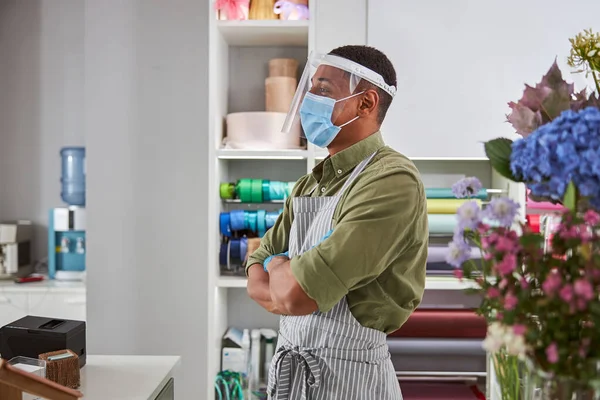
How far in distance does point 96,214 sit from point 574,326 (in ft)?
8.35

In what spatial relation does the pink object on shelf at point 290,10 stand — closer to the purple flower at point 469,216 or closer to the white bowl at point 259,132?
the white bowl at point 259,132

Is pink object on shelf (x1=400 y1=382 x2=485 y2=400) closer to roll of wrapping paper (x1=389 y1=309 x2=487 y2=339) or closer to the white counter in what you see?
roll of wrapping paper (x1=389 y1=309 x2=487 y2=339)

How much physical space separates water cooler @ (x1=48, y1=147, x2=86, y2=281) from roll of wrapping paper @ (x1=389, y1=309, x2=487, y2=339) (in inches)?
78.1

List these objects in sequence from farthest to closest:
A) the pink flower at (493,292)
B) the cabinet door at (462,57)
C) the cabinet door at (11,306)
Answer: the cabinet door at (11,306) → the cabinet door at (462,57) → the pink flower at (493,292)

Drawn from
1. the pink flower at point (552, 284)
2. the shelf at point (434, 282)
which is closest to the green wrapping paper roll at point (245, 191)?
the shelf at point (434, 282)

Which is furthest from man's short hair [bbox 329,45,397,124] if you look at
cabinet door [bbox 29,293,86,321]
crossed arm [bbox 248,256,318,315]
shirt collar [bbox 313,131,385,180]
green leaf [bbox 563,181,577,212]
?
cabinet door [bbox 29,293,86,321]

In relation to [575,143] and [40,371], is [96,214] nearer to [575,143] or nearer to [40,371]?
[40,371]

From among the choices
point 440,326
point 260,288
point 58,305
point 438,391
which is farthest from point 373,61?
point 58,305

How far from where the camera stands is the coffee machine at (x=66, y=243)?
3.42 meters

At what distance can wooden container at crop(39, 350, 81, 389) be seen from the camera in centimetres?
148

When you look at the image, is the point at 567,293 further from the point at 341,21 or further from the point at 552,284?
the point at 341,21

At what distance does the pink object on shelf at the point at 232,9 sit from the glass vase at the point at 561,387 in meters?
2.06

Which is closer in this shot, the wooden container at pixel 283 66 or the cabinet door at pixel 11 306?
the wooden container at pixel 283 66

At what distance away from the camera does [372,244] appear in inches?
50.8
